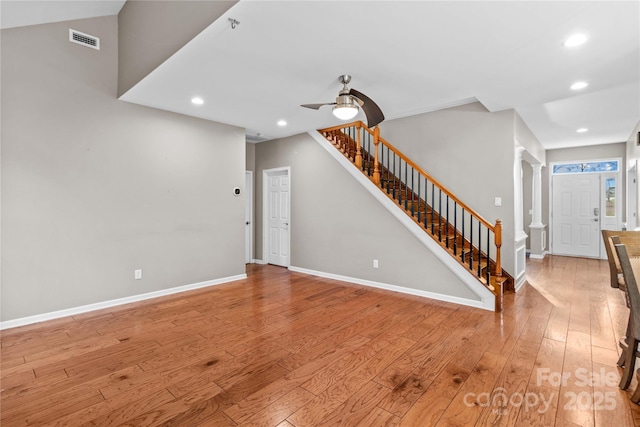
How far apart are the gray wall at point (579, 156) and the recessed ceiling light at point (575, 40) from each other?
6284 mm

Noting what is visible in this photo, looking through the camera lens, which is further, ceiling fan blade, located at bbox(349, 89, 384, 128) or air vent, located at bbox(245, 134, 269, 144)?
air vent, located at bbox(245, 134, 269, 144)

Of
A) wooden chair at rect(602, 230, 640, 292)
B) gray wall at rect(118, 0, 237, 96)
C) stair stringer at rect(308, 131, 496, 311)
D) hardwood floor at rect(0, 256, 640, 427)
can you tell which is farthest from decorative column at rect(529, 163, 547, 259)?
gray wall at rect(118, 0, 237, 96)

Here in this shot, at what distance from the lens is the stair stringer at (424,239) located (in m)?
3.95

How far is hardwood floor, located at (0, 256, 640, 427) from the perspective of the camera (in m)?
1.97

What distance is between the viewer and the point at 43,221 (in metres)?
3.57

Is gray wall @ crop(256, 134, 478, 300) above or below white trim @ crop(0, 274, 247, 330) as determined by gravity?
above

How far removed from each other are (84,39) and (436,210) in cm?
555

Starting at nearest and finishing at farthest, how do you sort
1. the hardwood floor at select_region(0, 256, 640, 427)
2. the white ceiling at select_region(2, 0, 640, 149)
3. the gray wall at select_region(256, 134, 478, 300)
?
the hardwood floor at select_region(0, 256, 640, 427) → the white ceiling at select_region(2, 0, 640, 149) → the gray wall at select_region(256, 134, 478, 300)

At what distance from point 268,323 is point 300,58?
2.81 m

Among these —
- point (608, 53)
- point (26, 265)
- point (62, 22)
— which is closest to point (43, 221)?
point (26, 265)

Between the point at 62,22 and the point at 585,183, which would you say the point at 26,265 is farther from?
the point at 585,183

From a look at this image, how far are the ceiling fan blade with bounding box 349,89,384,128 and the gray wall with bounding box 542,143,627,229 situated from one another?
6682mm

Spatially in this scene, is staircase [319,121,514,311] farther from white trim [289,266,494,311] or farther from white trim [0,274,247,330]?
white trim [0,274,247,330]

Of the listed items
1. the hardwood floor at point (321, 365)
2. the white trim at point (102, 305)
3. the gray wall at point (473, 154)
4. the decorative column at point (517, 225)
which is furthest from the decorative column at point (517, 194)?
the white trim at point (102, 305)
